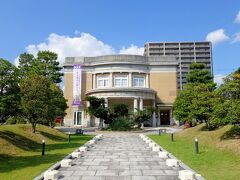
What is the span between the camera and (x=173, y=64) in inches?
2137

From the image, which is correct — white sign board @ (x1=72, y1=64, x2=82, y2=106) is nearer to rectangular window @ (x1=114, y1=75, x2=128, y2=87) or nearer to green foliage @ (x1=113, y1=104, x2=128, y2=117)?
rectangular window @ (x1=114, y1=75, x2=128, y2=87)

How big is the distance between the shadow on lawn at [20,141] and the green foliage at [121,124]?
61.1 ft

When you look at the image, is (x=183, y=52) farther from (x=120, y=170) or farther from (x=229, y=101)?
(x=120, y=170)

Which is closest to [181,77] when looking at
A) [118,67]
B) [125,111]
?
[118,67]

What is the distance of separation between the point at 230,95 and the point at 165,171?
8033 mm

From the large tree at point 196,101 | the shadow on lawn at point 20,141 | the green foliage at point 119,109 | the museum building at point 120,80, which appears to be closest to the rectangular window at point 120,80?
the museum building at point 120,80

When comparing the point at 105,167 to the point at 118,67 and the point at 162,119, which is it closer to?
the point at 118,67

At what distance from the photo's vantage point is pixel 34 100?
22.5 meters

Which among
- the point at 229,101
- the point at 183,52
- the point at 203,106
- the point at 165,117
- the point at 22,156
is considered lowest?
the point at 22,156

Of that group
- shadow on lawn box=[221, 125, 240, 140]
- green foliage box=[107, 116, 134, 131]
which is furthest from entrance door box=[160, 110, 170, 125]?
shadow on lawn box=[221, 125, 240, 140]

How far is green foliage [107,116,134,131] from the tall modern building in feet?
208

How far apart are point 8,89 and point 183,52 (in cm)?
9156

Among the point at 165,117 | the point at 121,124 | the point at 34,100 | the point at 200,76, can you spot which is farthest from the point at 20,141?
the point at 165,117

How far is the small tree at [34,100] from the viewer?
2242cm
